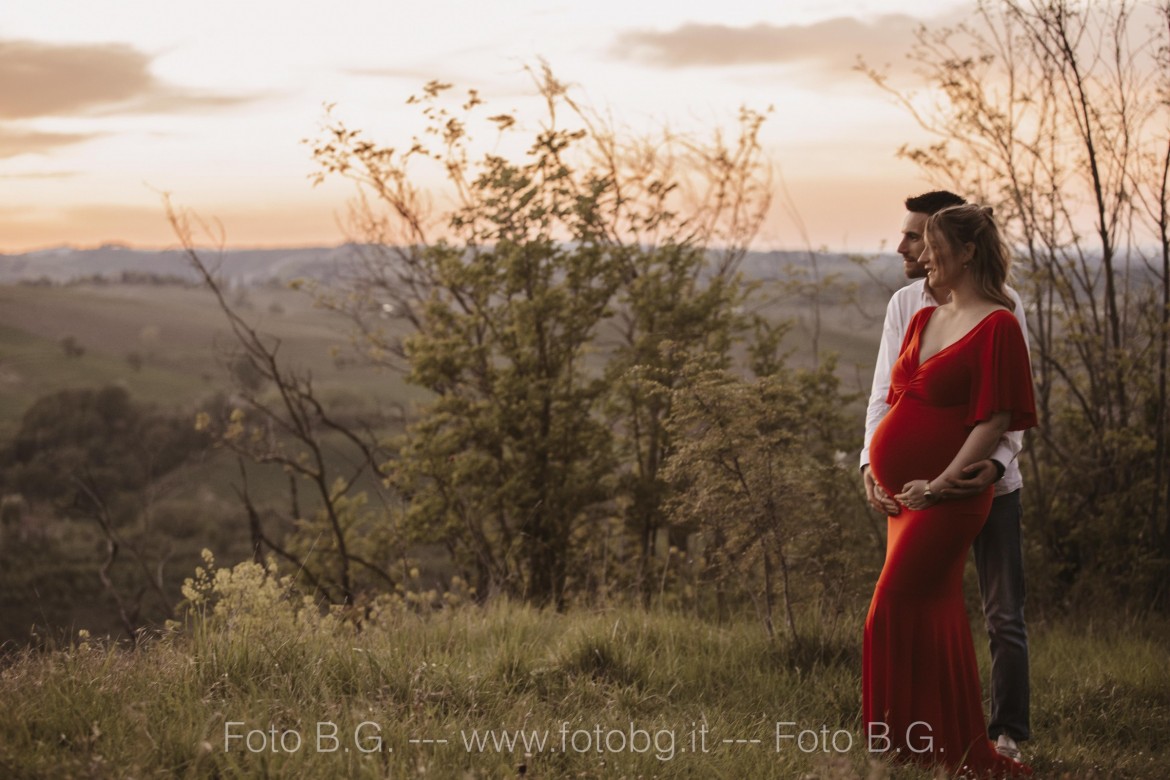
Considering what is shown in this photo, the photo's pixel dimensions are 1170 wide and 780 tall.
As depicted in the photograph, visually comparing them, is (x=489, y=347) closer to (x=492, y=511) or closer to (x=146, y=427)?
(x=492, y=511)

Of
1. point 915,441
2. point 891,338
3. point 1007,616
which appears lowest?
point 1007,616

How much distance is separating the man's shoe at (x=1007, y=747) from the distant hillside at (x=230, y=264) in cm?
529

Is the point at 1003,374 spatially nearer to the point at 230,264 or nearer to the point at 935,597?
the point at 935,597

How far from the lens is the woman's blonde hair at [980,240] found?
12.0 feet

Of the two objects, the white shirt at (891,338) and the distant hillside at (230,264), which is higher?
Result: the distant hillside at (230,264)

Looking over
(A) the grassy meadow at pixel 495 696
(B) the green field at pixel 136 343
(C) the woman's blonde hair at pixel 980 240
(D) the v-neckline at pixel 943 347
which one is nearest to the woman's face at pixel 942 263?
(C) the woman's blonde hair at pixel 980 240

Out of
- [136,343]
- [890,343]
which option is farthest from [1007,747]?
[136,343]

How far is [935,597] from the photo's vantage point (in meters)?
3.69

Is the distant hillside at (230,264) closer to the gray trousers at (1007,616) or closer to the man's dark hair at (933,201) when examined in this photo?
the man's dark hair at (933,201)

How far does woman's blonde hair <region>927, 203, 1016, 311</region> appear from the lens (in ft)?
12.0

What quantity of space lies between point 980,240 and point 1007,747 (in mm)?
2092

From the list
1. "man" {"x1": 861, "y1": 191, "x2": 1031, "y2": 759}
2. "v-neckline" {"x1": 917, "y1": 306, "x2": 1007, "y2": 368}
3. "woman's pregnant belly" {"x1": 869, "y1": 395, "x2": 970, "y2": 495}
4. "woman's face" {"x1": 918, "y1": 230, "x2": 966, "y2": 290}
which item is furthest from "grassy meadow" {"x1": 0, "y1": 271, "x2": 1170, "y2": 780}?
"woman's face" {"x1": 918, "y1": 230, "x2": 966, "y2": 290}

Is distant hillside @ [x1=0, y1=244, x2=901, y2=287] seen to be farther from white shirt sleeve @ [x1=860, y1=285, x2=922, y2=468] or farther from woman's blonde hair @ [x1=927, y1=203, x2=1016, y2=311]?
woman's blonde hair @ [x1=927, y1=203, x2=1016, y2=311]

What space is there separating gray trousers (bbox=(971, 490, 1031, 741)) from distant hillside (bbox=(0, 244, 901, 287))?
488 cm
